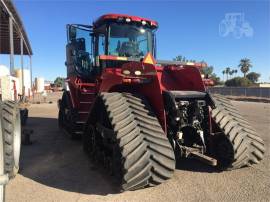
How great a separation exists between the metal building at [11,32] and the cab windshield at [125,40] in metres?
6.89

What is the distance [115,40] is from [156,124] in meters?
3.05

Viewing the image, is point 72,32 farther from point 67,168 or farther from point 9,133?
point 9,133

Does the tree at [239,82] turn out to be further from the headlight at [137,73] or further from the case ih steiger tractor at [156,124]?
the headlight at [137,73]

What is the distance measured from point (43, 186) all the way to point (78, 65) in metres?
4.36

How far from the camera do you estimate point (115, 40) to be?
743 cm

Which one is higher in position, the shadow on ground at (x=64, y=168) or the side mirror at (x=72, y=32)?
→ the side mirror at (x=72, y=32)

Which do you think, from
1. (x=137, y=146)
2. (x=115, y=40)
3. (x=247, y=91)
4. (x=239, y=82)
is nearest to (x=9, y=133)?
(x=137, y=146)

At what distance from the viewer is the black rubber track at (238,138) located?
5473 millimetres

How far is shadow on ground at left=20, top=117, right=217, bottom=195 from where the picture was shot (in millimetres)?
5180

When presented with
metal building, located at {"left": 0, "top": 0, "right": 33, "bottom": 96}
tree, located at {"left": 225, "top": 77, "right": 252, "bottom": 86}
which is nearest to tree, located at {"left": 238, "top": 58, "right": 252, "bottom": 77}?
tree, located at {"left": 225, "top": 77, "right": 252, "bottom": 86}

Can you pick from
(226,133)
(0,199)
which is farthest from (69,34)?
(0,199)

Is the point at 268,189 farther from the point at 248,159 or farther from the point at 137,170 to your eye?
the point at 137,170

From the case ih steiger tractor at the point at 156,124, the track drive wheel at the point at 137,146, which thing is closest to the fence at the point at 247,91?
the case ih steiger tractor at the point at 156,124

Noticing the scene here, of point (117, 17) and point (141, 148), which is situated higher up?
point (117, 17)
